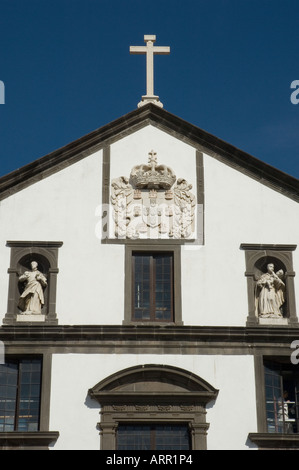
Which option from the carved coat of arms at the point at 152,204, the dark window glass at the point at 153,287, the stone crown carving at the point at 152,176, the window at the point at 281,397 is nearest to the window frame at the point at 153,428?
the window at the point at 281,397

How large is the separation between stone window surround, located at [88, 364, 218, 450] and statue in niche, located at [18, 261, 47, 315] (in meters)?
2.46

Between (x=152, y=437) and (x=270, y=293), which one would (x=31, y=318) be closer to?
(x=152, y=437)

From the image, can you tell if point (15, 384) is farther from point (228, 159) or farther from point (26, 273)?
point (228, 159)

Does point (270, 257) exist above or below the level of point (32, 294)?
above

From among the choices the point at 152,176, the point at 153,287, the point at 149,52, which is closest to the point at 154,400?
the point at 153,287

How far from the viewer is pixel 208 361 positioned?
25.3 meters

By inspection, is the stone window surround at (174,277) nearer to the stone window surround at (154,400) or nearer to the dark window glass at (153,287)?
the dark window glass at (153,287)

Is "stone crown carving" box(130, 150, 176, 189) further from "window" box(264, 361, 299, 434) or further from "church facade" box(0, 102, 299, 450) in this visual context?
"window" box(264, 361, 299, 434)

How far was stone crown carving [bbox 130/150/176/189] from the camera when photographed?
89.5ft

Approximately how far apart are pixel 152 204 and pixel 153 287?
2132mm

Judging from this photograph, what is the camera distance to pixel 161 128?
28125mm

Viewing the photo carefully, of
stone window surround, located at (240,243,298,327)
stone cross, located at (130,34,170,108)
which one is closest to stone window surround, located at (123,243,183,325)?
stone window surround, located at (240,243,298,327)
